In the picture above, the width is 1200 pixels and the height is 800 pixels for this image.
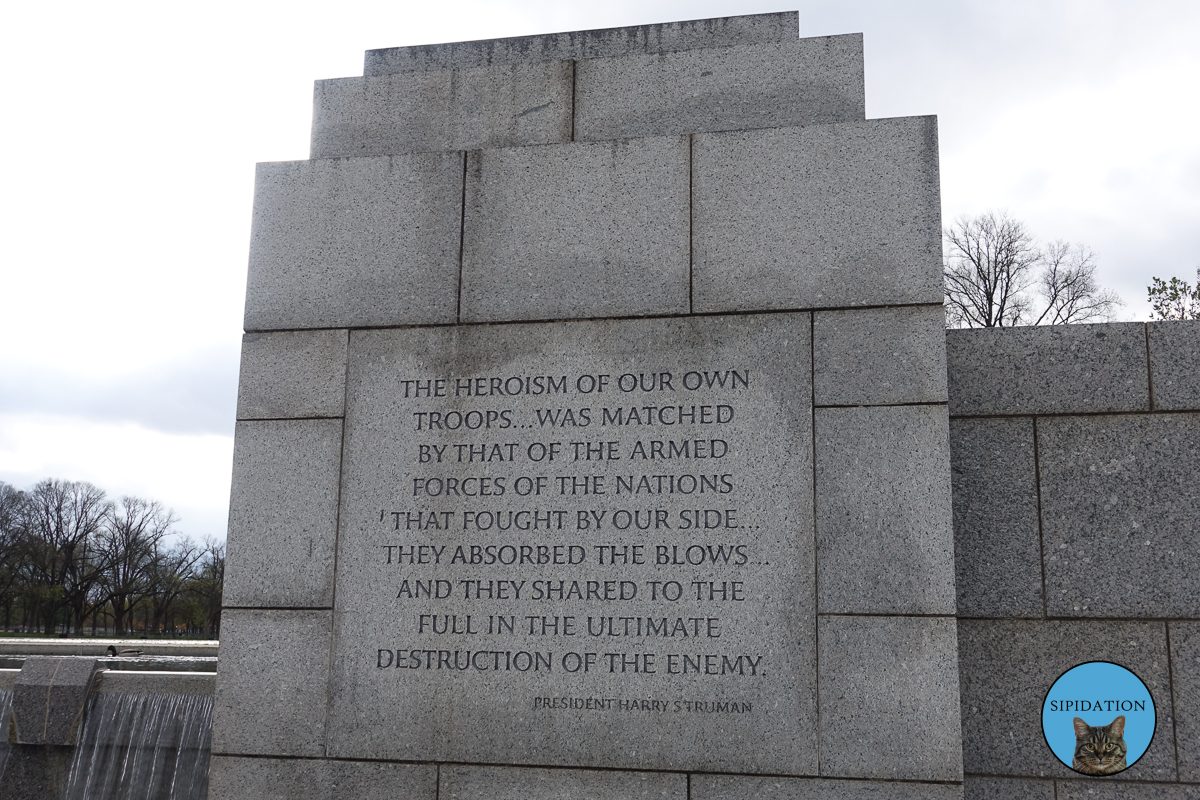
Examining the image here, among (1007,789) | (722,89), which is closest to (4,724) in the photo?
(722,89)

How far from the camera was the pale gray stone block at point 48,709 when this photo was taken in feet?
30.2

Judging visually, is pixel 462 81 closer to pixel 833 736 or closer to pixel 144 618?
pixel 833 736

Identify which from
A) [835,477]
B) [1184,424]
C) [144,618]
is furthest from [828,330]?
[144,618]

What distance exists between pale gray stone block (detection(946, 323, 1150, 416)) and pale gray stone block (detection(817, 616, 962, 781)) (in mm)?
1809

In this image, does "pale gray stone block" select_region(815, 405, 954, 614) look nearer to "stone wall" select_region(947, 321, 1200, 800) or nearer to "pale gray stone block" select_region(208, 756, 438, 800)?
"stone wall" select_region(947, 321, 1200, 800)

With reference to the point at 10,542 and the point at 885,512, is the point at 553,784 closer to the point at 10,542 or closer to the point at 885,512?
the point at 885,512

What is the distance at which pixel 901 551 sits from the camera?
5988 mm

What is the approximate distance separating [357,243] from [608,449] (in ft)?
7.80

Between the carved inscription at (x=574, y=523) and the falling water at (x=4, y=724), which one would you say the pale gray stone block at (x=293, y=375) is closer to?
the carved inscription at (x=574, y=523)

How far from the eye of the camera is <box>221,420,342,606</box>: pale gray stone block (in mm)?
6641

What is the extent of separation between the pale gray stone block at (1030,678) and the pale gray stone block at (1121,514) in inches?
6.3

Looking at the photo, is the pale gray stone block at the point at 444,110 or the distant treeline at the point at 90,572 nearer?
the pale gray stone block at the point at 444,110

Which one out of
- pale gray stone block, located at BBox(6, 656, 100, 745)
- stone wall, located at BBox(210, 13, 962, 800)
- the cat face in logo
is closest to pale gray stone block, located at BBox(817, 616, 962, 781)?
stone wall, located at BBox(210, 13, 962, 800)

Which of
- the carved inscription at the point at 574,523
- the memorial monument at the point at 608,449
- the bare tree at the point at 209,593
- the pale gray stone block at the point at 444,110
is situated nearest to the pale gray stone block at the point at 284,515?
the memorial monument at the point at 608,449
